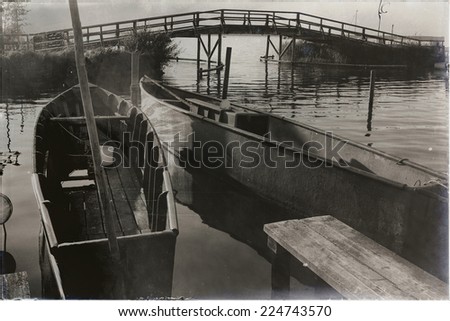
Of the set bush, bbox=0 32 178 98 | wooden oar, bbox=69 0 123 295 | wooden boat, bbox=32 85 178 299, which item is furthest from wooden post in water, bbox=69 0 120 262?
bush, bbox=0 32 178 98

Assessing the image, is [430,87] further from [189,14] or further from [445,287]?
[445,287]

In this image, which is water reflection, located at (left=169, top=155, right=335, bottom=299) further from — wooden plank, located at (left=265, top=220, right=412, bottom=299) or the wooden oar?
the wooden oar

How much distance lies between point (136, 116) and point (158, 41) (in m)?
22.1

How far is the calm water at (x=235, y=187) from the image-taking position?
6.62 metres

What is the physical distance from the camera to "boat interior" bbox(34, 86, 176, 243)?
6.02m

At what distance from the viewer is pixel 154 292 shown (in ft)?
14.6

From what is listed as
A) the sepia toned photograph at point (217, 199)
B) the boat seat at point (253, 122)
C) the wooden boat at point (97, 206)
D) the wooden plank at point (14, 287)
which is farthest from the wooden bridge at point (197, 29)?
the wooden plank at point (14, 287)

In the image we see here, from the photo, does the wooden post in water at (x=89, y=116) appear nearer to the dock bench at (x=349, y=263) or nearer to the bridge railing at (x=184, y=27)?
the dock bench at (x=349, y=263)

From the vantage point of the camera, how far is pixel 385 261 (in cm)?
389

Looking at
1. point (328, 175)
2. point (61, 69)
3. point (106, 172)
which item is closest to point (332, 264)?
point (328, 175)

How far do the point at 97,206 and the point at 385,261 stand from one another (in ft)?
17.3

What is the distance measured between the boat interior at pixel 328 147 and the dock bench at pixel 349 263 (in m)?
2.47

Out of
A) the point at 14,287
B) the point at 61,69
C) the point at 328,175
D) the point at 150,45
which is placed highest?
the point at 150,45

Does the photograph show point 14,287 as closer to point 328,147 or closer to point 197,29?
point 328,147
